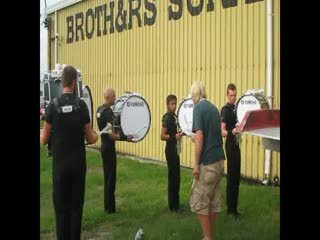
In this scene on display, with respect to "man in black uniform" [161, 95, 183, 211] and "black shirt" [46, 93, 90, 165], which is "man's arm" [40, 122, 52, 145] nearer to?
"black shirt" [46, 93, 90, 165]

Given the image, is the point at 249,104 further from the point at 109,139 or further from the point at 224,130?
the point at 109,139

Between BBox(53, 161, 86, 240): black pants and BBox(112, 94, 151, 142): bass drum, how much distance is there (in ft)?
7.46

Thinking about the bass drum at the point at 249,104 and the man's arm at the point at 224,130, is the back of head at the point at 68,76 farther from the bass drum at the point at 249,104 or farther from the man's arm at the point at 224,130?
the bass drum at the point at 249,104

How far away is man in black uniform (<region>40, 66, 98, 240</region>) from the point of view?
581 centimetres

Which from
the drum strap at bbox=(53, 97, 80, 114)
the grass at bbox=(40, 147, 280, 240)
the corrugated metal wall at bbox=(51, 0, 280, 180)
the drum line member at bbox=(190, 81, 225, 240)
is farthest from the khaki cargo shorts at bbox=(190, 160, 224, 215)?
the corrugated metal wall at bbox=(51, 0, 280, 180)

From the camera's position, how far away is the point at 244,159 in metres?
10.8

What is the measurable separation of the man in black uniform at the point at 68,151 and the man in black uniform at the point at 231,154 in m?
2.56

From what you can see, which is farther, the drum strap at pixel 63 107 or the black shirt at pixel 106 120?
the black shirt at pixel 106 120

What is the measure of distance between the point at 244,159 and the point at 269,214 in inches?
113

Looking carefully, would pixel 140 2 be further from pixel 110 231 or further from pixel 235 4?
pixel 110 231

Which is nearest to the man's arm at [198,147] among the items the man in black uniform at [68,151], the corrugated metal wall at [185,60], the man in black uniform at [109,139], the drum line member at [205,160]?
the drum line member at [205,160]

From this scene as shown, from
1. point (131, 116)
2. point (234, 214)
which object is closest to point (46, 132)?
point (131, 116)

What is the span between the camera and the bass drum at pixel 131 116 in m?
8.12
